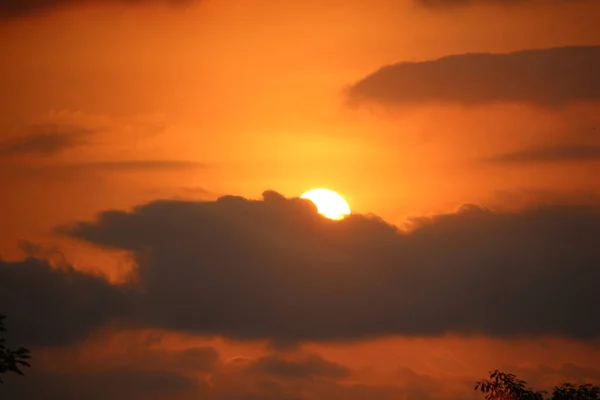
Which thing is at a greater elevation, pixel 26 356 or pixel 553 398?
pixel 553 398

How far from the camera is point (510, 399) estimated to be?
87812 mm

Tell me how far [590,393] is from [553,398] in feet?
9.45

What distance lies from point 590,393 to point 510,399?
669cm

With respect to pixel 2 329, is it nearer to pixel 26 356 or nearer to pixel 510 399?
pixel 26 356

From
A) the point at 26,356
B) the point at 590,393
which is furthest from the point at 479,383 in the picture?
the point at 26,356

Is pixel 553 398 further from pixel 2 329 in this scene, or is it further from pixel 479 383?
pixel 2 329

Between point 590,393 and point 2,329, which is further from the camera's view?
point 590,393

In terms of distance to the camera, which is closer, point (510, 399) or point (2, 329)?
point (2, 329)

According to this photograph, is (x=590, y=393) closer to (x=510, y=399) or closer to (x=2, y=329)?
(x=510, y=399)

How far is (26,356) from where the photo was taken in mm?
58562

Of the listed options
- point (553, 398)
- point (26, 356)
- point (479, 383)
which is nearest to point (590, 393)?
point (553, 398)

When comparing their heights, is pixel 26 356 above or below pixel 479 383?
below

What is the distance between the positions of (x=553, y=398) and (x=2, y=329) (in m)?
45.0

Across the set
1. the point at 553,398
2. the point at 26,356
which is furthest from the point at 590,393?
the point at 26,356
